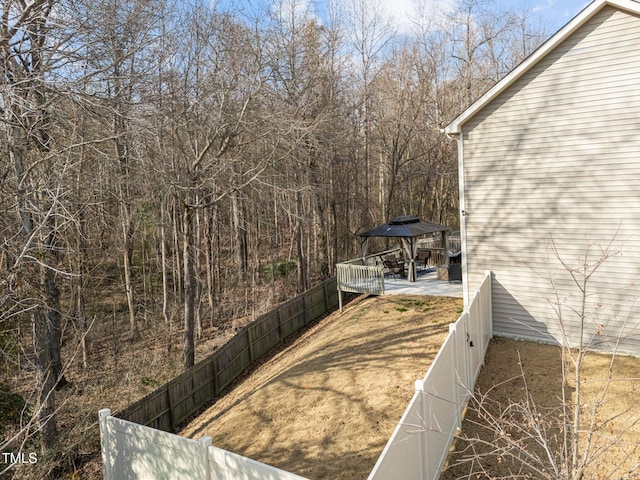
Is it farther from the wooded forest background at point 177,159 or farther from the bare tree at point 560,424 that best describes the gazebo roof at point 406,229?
the bare tree at point 560,424

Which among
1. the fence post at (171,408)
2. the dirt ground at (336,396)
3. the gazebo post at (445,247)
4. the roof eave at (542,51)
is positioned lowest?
the fence post at (171,408)

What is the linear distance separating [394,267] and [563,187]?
7578 mm

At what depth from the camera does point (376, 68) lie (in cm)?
2169

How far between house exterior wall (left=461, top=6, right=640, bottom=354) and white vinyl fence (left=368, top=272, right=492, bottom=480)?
154 cm

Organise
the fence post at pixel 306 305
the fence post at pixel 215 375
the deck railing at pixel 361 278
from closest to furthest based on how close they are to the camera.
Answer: the fence post at pixel 215 375 → the deck railing at pixel 361 278 → the fence post at pixel 306 305

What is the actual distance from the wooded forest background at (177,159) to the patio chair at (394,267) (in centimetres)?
386

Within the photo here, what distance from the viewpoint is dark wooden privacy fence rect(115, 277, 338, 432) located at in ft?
28.5

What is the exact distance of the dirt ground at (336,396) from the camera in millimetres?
6168

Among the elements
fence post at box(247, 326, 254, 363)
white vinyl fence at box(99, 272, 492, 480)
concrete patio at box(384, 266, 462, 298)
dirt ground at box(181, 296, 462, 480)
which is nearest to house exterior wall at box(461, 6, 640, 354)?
dirt ground at box(181, 296, 462, 480)

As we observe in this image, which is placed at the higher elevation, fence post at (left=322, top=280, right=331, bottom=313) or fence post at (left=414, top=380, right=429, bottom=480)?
fence post at (left=414, top=380, right=429, bottom=480)

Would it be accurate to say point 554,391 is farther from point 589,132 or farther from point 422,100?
point 422,100

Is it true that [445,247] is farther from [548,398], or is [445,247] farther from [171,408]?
[171,408]

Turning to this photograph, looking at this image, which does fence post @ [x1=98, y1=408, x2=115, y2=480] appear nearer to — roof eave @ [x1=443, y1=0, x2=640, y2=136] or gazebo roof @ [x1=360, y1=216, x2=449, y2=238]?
roof eave @ [x1=443, y1=0, x2=640, y2=136]

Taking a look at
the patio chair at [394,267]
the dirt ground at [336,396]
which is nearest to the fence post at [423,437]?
the dirt ground at [336,396]
